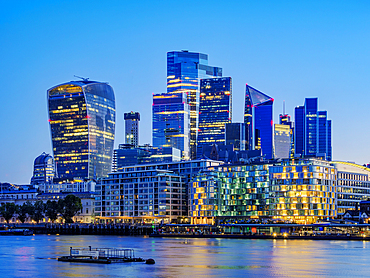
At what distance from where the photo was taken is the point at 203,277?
255ft

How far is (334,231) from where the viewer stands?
195375 millimetres

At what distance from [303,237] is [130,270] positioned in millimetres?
114319

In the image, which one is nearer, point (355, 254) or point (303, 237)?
point (355, 254)

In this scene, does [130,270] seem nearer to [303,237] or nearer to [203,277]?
[203,277]

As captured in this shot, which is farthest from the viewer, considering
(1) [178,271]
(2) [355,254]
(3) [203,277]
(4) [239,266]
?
(2) [355,254]

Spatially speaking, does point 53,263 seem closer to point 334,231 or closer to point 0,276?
point 0,276

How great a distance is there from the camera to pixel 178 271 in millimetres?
84375

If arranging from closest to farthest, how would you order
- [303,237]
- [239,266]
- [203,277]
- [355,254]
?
Result: [203,277], [239,266], [355,254], [303,237]

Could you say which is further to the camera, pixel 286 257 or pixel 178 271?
pixel 286 257

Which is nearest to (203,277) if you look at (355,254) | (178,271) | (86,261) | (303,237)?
(178,271)

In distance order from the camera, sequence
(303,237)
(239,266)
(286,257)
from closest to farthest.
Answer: (239,266) < (286,257) < (303,237)

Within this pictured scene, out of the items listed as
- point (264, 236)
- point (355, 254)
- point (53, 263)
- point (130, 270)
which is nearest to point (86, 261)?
point (53, 263)

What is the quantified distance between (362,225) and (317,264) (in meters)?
101

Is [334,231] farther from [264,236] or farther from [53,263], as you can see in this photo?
[53,263]
